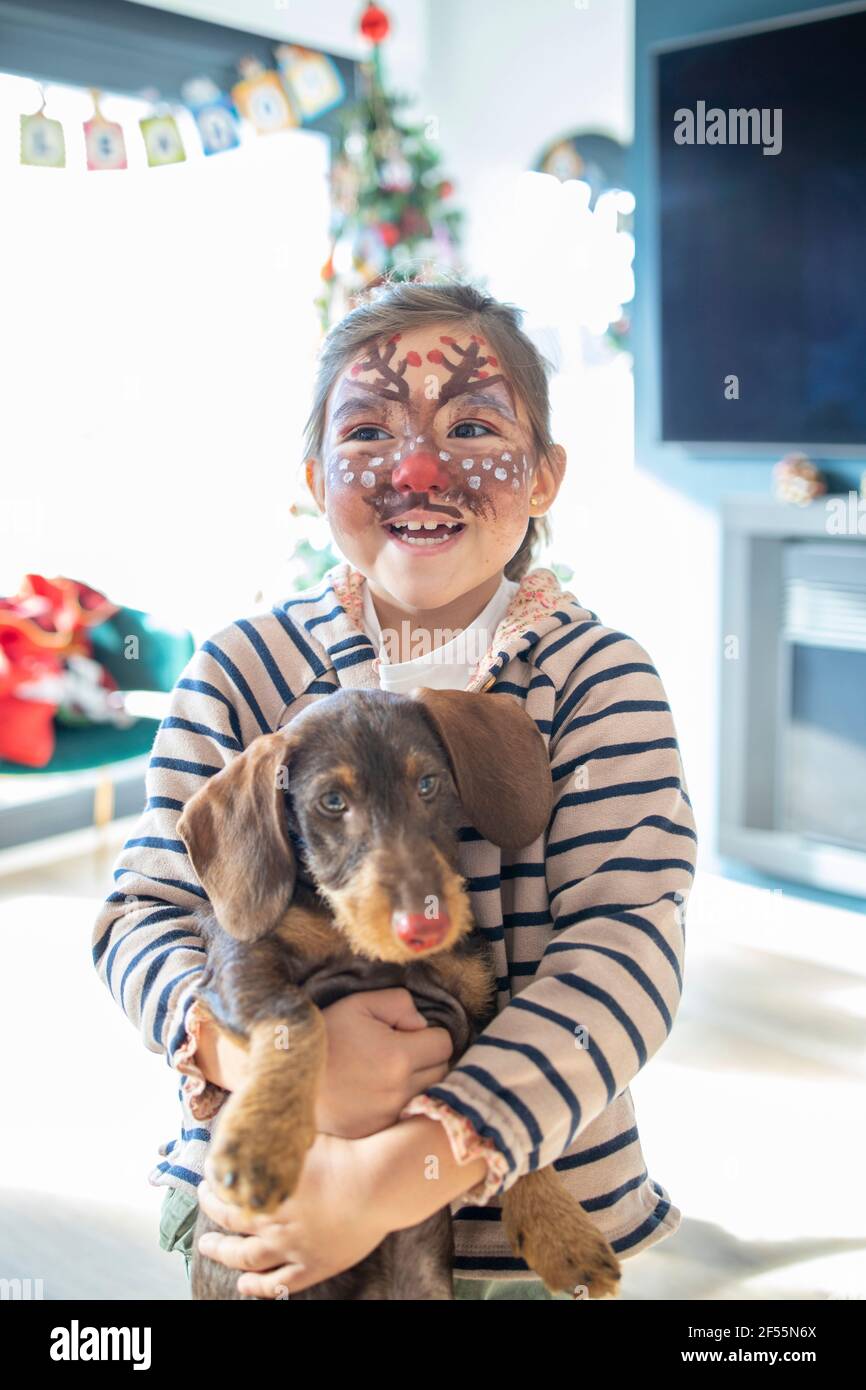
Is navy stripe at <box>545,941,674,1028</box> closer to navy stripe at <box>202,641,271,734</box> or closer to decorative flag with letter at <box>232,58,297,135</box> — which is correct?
navy stripe at <box>202,641,271,734</box>

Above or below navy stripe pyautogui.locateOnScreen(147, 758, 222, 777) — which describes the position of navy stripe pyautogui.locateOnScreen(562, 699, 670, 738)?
above

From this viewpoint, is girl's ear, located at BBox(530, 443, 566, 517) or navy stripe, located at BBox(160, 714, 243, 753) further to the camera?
girl's ear, located at BBox(530, 443, 566, 517)

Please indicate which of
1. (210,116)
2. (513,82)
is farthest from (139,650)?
(513,82)

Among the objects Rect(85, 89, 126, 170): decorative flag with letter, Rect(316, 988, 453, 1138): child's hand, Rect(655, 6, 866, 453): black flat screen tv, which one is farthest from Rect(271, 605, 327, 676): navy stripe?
Rect(85, 89, 126, 170): decorative flag with letter

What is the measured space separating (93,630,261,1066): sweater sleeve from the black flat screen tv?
2.85 metres

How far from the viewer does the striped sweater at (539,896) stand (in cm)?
90

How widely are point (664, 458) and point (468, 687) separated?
314 centimetres

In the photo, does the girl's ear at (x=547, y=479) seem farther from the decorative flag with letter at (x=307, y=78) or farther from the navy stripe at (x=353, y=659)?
the decorative flag with letter at (x=307, y=78)

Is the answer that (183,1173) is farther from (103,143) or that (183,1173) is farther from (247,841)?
(103,143)

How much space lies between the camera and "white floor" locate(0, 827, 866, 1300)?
2.13 m

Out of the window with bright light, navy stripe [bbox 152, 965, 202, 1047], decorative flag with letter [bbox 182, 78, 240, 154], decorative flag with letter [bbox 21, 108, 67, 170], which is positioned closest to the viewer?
navy stripe [bbox 152, 965, 202, 1047]

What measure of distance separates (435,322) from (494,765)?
17.5 inches
